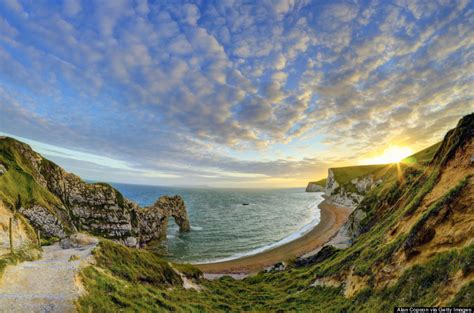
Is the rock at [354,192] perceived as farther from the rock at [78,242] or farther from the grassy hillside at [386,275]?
the rock at [78,242]

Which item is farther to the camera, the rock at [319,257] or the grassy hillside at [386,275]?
the rock at [319,257]

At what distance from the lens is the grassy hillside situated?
1043 centimetres

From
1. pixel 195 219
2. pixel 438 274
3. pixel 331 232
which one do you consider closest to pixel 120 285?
pixel 438 274

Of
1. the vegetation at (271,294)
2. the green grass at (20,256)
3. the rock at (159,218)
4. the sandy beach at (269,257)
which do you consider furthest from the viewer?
the rock at (159,218)

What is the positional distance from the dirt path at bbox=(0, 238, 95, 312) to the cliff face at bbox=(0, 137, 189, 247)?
1817 centimetres

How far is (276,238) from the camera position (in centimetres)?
6309

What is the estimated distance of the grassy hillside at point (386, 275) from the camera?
10.4 meters

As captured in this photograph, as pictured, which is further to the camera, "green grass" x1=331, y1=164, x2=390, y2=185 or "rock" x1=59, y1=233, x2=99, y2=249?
"green grass" x1=331, y1=164, x2=390, y2=185

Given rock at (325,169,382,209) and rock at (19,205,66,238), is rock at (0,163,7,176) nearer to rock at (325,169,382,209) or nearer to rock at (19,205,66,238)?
rock at (19,205,66,238)

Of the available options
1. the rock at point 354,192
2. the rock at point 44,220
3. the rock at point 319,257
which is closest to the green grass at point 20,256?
the rock at point 44,220

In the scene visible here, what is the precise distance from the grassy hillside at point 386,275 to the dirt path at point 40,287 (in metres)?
0.89

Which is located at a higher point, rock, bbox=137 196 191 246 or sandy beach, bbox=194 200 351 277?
rock, bbox=137 196 191 246

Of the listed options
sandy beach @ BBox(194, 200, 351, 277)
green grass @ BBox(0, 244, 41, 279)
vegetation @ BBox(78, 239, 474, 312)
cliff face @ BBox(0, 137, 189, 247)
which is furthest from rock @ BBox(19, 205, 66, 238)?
sandy beach @ BBox(194, 200, 351, 277)

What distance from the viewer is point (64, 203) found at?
42812 mm
